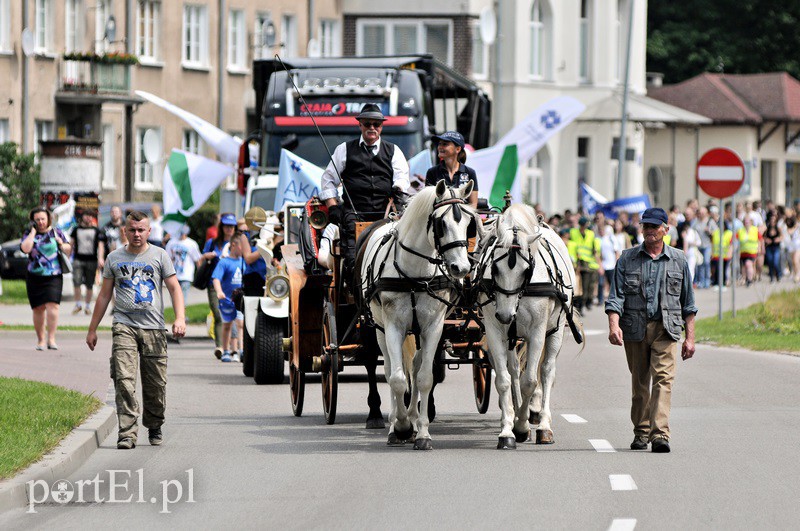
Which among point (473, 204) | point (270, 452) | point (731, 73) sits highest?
point (731, 73)

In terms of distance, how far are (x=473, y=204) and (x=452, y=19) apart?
44172 mm

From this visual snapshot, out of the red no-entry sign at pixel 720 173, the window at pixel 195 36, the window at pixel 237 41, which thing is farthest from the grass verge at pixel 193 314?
the window at pixel 237 41

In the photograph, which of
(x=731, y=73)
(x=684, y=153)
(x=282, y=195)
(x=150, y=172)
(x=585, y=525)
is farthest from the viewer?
(x=731, y=73)

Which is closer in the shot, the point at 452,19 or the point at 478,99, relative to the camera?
the point at 478,99

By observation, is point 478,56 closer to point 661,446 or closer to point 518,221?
point 518,221

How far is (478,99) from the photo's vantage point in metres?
29.3

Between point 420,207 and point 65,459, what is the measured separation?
310 cm

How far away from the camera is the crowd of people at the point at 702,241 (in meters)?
32.9

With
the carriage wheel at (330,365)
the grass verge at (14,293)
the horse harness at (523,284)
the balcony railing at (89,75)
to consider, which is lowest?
the grass verge at (14,293)

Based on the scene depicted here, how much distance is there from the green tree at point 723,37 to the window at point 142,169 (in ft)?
115

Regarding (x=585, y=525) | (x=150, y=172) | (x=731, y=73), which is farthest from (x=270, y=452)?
(x=731, y=73)

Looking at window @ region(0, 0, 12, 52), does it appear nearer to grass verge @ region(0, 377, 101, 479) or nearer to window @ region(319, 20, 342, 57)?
window @ region(319, 20, 342, 57)

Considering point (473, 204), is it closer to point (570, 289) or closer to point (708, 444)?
point (570, 289)

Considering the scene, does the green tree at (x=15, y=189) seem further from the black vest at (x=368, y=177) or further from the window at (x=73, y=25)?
the black vest at (x=368, y=177)
